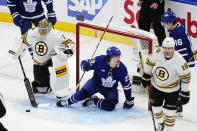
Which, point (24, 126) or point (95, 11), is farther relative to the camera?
point (95, 11)

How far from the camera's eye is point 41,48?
6062 mm

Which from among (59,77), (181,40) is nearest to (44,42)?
(59,77)

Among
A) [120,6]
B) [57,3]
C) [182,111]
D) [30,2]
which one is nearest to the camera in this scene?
[182,111]

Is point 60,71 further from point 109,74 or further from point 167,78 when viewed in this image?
point 167,78

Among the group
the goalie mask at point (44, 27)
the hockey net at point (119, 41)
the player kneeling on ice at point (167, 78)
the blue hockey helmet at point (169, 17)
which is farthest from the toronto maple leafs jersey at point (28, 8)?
the player kneeling on ice at point (167, 78)

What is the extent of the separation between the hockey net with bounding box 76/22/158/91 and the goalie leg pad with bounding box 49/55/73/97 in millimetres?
352

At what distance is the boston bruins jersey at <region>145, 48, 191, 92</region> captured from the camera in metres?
4.89

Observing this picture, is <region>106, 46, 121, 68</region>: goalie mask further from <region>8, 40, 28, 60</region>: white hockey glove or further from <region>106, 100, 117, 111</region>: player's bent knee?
<region>8, 40, 28, 60</region>: white hockey glove

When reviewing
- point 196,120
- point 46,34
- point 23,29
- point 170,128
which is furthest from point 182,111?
point 23,29

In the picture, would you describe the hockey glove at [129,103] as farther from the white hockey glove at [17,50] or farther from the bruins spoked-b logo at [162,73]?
the white hockey glove at [17,50]

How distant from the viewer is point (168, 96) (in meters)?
5.12

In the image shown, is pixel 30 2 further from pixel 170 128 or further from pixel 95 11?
pixel 170 128

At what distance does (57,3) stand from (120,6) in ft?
3.81

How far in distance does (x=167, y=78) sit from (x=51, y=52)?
165 centimetres
